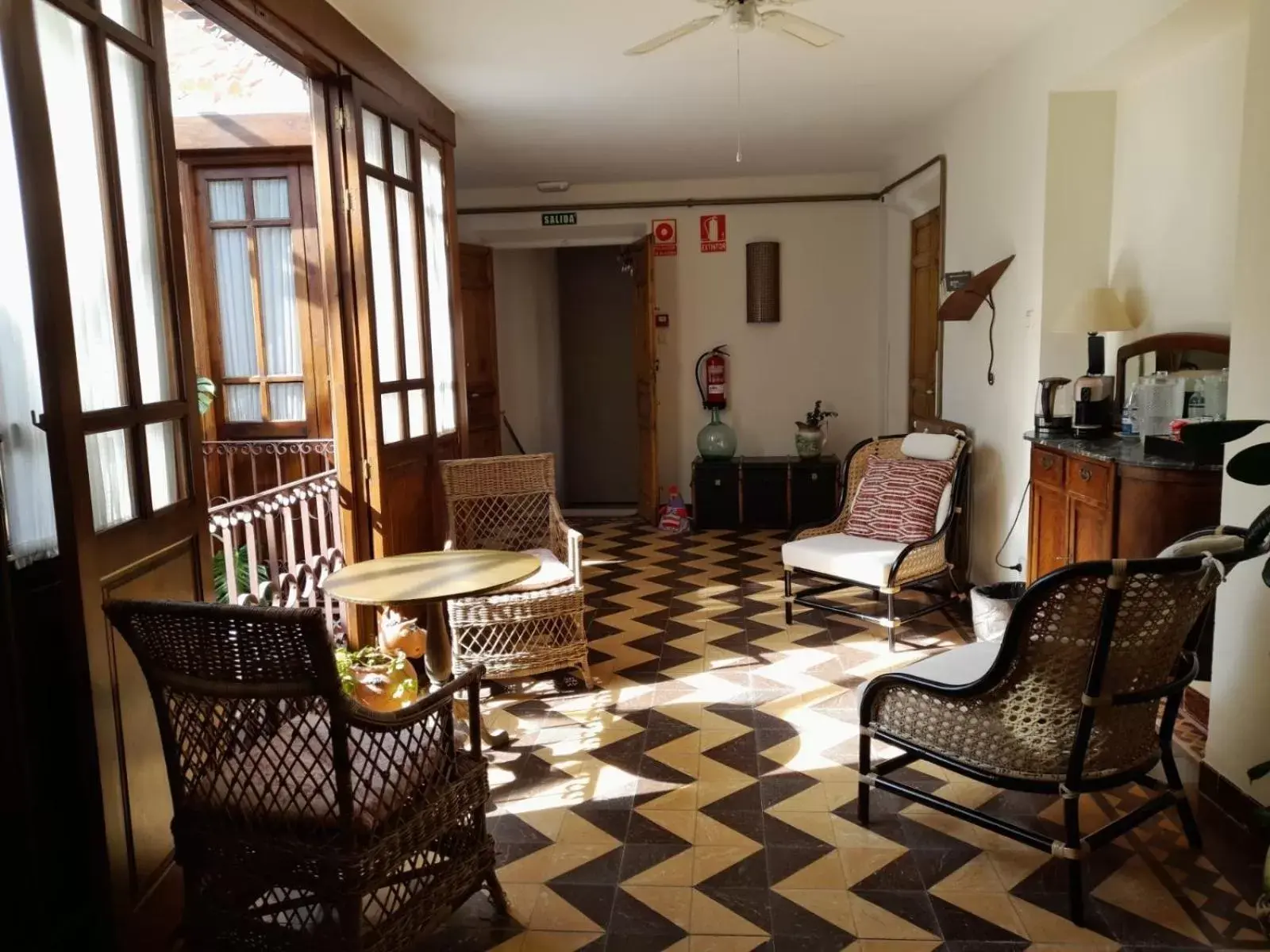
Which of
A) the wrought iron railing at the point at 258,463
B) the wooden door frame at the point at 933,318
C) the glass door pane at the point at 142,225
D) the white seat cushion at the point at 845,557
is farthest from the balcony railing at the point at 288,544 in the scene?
the wooden door frame at the point at 933,318

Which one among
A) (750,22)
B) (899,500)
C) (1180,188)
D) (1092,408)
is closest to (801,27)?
(750,22)

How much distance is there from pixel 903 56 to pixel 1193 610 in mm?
2925

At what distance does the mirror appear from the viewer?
3299mm

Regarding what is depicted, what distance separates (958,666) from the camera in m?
2.59

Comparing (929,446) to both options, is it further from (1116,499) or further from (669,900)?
(669,900)

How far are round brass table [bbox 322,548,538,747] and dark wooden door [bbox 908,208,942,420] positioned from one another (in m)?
3.37

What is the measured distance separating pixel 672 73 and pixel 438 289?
1.55 meters

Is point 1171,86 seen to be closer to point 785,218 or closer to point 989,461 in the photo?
point 989,461

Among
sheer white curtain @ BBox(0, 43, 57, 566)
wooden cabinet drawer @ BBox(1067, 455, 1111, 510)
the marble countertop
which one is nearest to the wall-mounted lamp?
the marble countertop

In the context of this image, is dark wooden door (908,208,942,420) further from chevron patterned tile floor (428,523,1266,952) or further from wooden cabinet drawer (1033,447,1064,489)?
chevron patterned tile floor (428,523,1266,952)

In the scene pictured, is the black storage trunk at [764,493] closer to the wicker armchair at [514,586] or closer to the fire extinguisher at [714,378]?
the fire extinguisher at [714,378]

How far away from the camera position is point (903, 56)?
4168 millimetres

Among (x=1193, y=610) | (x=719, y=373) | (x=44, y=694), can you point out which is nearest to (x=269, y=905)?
(x=44, y=694)

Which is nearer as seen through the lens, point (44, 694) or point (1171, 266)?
point (44, 694)
